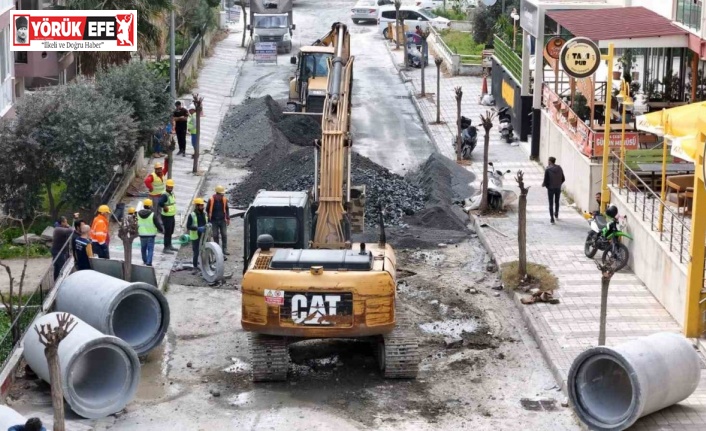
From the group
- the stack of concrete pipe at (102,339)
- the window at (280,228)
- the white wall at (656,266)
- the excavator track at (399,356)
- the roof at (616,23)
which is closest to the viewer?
the stack of concrete pipe at (102,339)

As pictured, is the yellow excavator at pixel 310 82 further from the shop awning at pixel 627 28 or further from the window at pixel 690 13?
the window at pixel 690 13

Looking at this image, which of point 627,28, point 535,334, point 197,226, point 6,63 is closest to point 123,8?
point 6,63

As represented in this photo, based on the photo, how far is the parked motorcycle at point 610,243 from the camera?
25.0 meters

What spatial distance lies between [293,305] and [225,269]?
275 inches

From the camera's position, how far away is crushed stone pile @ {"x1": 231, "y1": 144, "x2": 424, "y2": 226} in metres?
29.5

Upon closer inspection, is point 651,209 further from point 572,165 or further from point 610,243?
point 572,165

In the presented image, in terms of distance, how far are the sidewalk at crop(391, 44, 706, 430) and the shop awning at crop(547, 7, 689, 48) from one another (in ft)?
11.1

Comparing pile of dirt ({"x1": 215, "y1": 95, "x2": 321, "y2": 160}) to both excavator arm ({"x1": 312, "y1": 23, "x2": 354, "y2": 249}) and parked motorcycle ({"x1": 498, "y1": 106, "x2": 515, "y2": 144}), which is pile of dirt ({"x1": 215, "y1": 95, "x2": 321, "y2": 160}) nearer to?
parked motorcycle ({"x1": 498, "y1": 106, "x2": 515, "y2": 144})

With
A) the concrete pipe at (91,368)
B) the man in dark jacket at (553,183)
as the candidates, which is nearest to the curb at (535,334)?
the man in dark jacket at (553,183)

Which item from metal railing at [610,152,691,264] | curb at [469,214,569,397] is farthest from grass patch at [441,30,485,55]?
curb at [469,214,569,397]

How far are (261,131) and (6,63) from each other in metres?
7.47

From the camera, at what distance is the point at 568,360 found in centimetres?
1992

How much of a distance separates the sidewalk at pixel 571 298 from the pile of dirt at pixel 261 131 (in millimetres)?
5828

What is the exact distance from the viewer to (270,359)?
1906 cm
